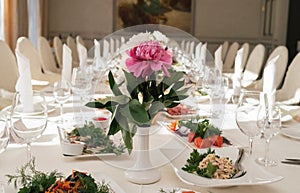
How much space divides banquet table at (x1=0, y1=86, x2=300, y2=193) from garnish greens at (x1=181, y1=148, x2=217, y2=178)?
0.04 meters

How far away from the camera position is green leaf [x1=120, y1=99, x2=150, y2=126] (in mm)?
1011

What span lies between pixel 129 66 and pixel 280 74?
2.92m

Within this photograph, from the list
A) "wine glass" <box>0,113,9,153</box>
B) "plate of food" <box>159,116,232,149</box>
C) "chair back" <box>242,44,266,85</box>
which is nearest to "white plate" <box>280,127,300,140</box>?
"plate of food" <box>159,116,232,149</box>

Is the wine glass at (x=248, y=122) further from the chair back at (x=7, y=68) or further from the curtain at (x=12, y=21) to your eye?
the curtain at (x=12, y=21)

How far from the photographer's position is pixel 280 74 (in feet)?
12.0

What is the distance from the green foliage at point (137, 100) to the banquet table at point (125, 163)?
0.48 feet

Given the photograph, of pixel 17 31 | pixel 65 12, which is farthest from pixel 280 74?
pixel 65 12

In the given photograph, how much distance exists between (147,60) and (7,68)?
7.57 feet

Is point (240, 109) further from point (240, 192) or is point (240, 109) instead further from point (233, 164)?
point (240, 192)

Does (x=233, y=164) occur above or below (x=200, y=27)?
below

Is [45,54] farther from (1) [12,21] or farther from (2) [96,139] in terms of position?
(2) [96,139]

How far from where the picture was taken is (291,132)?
5.22 feet

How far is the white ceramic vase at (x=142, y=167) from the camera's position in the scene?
1073 millimetres

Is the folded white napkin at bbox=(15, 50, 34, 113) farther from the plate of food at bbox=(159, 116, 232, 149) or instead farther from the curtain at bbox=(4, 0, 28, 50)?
the curtain at bbox=(4, 0, 28, 50)
